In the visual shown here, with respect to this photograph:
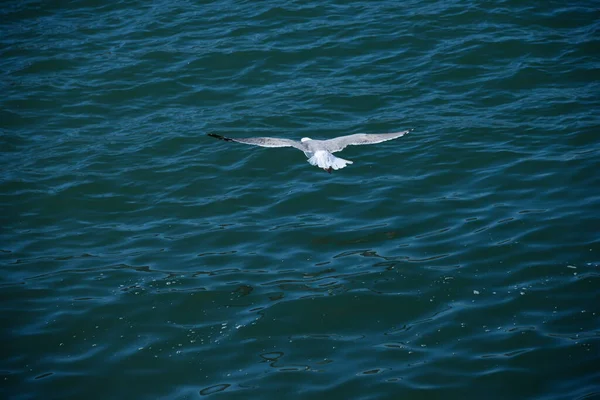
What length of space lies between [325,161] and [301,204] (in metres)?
0.99

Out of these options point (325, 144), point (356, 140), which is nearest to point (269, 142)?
point (325, 144)

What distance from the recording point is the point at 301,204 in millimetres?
11062

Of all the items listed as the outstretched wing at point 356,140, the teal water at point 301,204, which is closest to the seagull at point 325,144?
the outstretched wing at point 356,140

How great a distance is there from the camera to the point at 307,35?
15.8m

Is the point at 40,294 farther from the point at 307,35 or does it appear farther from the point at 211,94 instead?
the point at 307,35

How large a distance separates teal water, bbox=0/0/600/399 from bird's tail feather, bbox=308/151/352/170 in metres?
0.76

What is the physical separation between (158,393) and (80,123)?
24.6 ft

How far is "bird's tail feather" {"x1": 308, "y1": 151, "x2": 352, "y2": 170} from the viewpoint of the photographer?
409 inches

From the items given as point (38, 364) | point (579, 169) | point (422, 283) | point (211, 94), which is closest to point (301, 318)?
point (422, 283)

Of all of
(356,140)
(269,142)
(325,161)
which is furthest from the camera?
(356,140)

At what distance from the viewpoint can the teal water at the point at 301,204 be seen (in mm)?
8172

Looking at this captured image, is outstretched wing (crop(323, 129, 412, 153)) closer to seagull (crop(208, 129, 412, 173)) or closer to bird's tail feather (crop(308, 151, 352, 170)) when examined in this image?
seagull (crop(208, 129, 412, 173))

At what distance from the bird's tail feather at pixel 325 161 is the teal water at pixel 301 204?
29.9 inches

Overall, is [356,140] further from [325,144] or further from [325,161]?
[325,161]
